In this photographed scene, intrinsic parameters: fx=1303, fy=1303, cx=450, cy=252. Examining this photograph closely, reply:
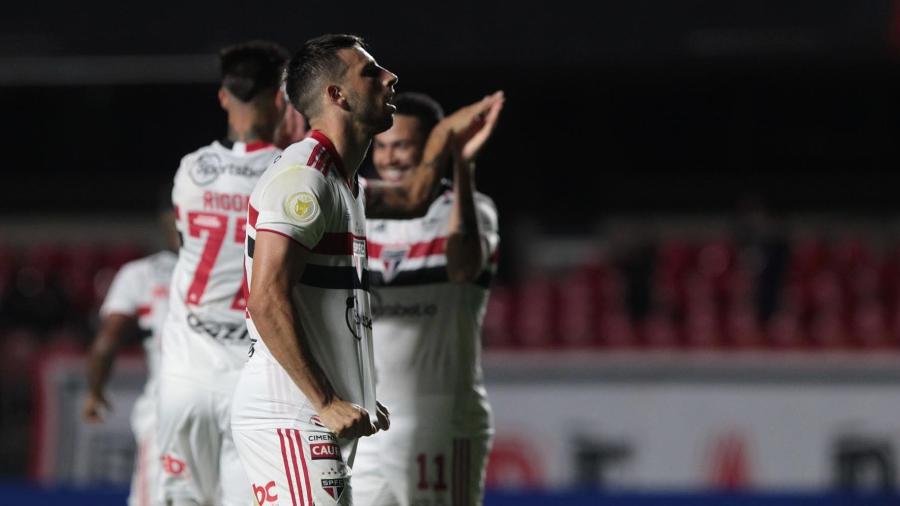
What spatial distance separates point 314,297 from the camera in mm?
3275

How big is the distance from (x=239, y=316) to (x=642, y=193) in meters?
10.1

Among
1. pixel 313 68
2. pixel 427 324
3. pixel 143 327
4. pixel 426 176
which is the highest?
pixel 313 68

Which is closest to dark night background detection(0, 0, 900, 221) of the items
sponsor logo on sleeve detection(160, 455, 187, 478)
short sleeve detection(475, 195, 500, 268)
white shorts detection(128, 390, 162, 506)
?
white shorts detection(128, 390, 162, 506)

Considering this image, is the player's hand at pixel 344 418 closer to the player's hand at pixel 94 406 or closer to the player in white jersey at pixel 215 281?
the player in white jersey at pixel 215 281

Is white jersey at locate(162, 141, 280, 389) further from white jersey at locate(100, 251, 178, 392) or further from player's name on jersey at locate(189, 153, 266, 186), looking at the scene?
white jersey at locate(100, 251, 178, 392)

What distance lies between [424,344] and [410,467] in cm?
43

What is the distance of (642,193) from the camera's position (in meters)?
14.1

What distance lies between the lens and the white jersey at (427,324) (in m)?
4.52

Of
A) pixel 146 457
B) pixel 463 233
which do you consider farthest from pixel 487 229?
pixel 146 457

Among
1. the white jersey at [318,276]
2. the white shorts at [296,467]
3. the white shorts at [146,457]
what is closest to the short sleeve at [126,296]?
the white shorts at [146,457]

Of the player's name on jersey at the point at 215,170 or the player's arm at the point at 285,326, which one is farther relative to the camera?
the player's name on jersey at the point at 215,170

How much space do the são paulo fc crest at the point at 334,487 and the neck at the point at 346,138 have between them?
0.79m

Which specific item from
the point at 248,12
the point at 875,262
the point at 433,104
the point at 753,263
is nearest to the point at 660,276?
the point at 753,263

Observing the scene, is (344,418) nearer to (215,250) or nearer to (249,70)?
(215,250)
